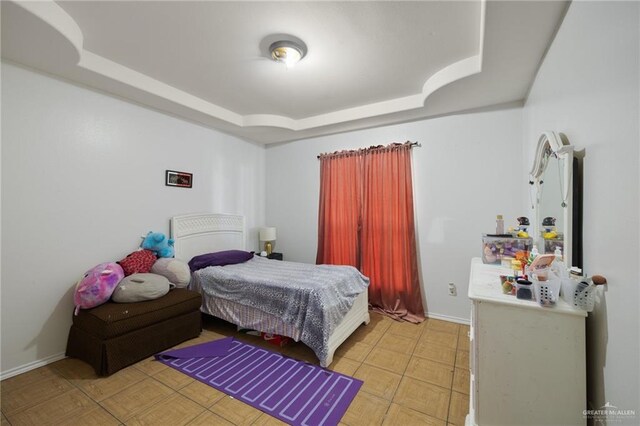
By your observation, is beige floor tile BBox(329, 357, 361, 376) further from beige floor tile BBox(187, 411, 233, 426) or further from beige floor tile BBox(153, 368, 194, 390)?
beige floor tile BBox(153, 368, 194, 390)

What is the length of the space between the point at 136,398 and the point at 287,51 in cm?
282

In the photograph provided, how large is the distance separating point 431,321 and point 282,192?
2874 mm

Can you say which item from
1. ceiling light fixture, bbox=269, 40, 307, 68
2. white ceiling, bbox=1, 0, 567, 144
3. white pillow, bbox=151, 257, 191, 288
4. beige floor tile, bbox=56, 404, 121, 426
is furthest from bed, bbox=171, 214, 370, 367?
ceiling light fixture, bbox=269, 40, 307, 68

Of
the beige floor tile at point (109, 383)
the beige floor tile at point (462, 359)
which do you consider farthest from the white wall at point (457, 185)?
the beige floor tile at point (109, 383)

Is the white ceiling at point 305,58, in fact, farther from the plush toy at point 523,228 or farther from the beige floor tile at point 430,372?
the beige floor tile at point 430,372

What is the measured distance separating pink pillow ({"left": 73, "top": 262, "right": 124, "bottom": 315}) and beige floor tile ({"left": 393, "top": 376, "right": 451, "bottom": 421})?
250cm

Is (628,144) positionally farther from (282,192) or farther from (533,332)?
(282,192)

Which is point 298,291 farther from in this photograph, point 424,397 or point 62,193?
point 62,193

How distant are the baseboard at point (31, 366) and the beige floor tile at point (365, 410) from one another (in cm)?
259

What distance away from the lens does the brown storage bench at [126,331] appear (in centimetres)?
210

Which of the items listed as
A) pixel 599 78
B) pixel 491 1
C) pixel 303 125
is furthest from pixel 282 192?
pixel 599 78

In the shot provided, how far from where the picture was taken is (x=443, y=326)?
304 centimetres

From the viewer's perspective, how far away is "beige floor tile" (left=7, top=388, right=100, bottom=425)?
66.1 inches

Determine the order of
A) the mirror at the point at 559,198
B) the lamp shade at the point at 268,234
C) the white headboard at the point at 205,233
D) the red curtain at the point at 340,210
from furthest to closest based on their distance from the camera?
the lamp shade at the point at 268,234 < the red curtain at the point at 340,210 < the white headboard at the point at 205,233 < the mirror at the point at 559,198
